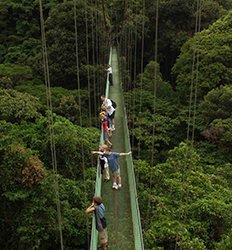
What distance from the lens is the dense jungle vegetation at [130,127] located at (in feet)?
26.0

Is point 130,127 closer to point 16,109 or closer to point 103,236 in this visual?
point 16,109

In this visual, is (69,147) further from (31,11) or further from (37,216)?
(31,11)

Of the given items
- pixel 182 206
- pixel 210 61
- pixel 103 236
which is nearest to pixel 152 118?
pixel 210 61

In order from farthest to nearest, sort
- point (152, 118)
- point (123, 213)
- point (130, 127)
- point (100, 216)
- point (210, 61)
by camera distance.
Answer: point (210, 61), point (152, 118), point (130, 127), point (123, 213), point (100, 216)

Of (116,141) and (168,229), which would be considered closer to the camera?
(168,229)

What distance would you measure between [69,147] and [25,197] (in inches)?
83.4

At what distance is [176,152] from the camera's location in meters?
11.4

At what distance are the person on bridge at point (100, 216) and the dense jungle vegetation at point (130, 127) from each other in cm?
143

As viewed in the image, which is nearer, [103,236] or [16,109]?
[103,236]

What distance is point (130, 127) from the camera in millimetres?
15734

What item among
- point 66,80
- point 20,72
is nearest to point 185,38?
point 66,80

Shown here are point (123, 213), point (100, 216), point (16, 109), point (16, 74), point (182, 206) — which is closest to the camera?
point (100, 216)

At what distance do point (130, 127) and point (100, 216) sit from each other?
34.0ft

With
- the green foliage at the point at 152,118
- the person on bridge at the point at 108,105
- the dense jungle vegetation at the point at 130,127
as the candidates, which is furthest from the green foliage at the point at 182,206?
the green foliage at the point at 152,118
